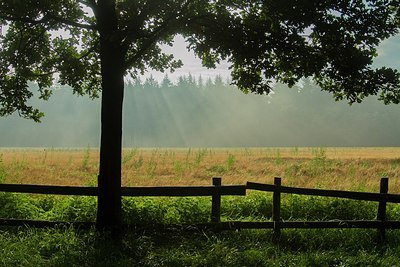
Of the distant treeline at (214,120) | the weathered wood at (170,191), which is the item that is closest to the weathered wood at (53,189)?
the weathered wood at (170,191)

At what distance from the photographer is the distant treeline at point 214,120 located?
154 m

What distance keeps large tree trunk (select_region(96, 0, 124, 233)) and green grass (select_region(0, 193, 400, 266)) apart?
24.2 inches

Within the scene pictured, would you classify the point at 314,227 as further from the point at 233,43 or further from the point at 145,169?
the point at 145,169

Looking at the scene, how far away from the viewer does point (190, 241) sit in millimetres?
9172

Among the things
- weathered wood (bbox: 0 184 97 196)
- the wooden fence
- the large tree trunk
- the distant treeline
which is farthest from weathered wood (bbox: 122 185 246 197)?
the distant treeline

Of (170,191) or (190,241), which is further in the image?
(170,191)

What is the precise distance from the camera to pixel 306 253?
8.48m

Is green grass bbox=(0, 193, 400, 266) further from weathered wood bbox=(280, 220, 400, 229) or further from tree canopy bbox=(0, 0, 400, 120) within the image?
tree canopy bbox=(0, 0, 400, 120)

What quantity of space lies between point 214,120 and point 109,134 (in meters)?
163

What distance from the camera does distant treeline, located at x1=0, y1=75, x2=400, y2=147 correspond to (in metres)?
154

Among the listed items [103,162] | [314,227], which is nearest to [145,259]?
[103,162]

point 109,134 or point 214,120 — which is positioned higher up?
point 214,120

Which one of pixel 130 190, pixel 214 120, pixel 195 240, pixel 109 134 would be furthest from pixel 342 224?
pixel 214 120

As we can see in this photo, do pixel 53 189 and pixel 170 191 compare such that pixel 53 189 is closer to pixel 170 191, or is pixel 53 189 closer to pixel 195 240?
pixel 170 191
